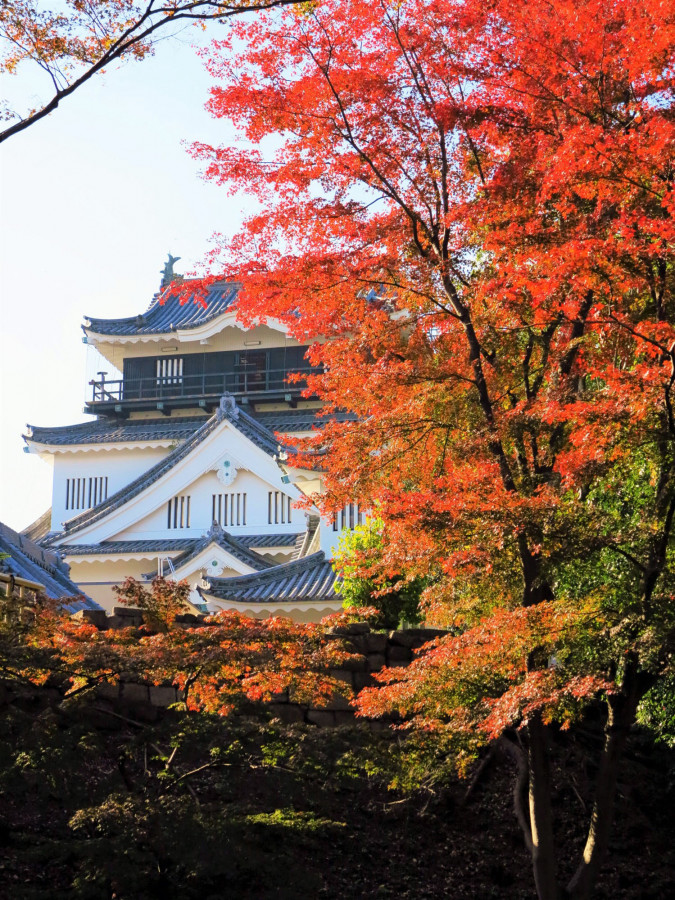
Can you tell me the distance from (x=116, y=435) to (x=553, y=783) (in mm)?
22767

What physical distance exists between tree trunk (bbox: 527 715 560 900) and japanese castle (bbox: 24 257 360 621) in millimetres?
9139

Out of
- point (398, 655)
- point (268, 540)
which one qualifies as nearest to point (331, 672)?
point (398, 655)

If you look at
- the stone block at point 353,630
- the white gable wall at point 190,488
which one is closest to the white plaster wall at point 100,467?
the white gable wall at point 190,488

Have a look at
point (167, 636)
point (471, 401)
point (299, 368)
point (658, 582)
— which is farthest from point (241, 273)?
point (299, 368)

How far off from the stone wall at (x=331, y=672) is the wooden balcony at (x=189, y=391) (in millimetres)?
20545

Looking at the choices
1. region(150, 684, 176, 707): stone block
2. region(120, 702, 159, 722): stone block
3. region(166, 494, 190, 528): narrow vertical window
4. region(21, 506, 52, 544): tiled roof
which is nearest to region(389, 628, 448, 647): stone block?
region(150, 684, 176, 707): stone block

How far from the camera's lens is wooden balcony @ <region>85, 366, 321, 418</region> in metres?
32.2

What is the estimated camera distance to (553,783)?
36.7 ft

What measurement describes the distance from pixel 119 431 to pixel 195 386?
9.01 ft

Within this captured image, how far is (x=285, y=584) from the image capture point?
17.9 metres

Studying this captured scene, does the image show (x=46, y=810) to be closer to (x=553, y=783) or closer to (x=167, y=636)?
(x=167, y=636)

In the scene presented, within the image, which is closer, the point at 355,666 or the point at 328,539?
the point at 355,666

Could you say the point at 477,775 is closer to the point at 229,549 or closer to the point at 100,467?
the point at 229,549

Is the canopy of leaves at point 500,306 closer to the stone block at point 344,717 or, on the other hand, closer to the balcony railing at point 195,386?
the stone block at point 344,717
